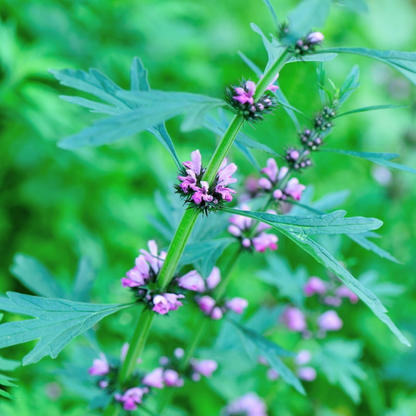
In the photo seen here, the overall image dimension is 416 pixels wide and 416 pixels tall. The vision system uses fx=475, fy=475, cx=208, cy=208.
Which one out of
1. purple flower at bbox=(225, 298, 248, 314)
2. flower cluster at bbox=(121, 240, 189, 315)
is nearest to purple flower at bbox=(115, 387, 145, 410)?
flower cluster at bbox=(121, 240, 189, 315)

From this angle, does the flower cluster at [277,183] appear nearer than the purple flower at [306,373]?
Yes

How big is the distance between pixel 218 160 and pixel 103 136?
0.34 meters

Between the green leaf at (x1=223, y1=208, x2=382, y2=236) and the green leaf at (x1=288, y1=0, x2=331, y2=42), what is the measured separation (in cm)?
39

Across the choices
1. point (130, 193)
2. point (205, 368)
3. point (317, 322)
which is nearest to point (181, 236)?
point (205, 368)

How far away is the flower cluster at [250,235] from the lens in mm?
1364

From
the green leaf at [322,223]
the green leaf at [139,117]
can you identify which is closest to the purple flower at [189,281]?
the green leaf at [322,223]

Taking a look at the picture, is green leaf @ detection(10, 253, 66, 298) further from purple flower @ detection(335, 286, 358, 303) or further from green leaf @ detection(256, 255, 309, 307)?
purple flower @ detection(335, 286, 358, 303)

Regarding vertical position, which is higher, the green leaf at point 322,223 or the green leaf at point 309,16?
the green leaf at point 309,16

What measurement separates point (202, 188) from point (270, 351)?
0.59 metres

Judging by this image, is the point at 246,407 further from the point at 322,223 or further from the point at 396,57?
the point at 396,57

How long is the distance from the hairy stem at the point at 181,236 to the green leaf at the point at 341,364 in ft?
3.23

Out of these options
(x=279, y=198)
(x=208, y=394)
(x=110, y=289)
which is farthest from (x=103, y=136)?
(x=208, y=394)

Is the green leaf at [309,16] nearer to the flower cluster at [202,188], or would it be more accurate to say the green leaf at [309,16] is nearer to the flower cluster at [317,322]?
the flower cluster at [202,188]

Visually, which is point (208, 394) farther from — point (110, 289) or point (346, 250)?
point (346, 250)
